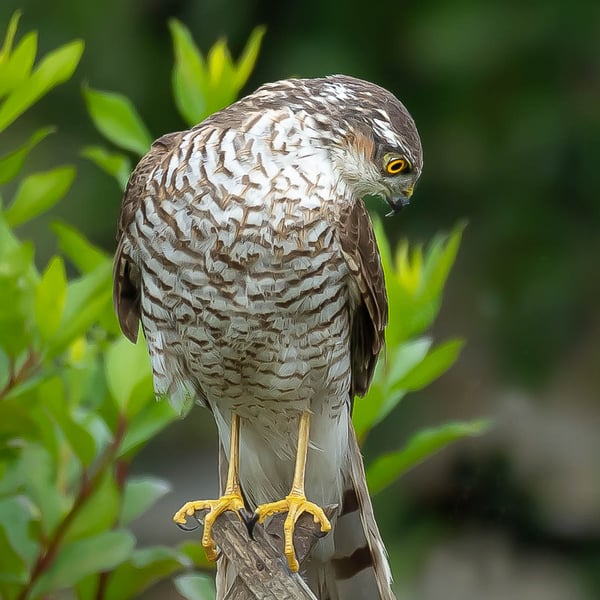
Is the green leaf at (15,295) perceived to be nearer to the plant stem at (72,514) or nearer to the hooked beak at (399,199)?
the plant stem at (72,514)

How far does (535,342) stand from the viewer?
5.69 metres

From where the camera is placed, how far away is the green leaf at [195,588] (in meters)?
3.19

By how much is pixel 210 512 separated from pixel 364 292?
593mm

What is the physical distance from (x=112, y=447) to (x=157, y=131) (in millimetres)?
2577

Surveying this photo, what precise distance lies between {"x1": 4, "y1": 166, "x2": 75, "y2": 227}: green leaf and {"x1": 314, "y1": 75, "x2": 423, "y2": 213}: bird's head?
2.83ft

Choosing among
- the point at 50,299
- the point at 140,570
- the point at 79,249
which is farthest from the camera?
the point at 79,249

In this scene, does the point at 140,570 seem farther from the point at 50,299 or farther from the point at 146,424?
the point at 50,299

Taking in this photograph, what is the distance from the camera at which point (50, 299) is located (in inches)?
119

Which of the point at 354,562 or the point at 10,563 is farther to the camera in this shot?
the point at 10,563

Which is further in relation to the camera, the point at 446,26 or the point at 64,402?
the point at 446,26

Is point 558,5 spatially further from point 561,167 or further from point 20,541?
point 20,541

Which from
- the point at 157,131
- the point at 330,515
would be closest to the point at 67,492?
the point at 330,515

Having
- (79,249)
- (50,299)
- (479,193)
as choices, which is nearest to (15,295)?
(50,299)

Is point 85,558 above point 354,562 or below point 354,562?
above
